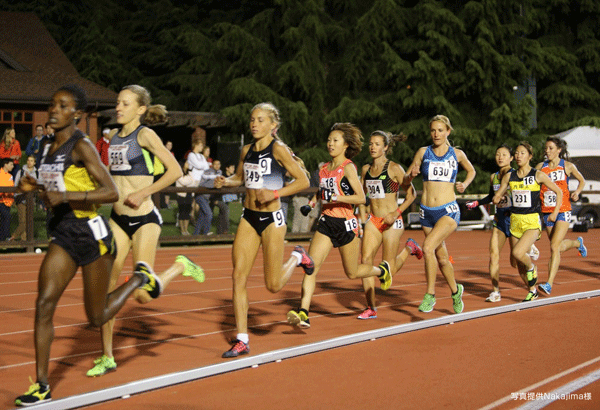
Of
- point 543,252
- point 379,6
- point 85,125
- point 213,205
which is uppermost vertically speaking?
point 379,6

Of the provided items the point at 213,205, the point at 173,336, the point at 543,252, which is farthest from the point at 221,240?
the point at 173,336

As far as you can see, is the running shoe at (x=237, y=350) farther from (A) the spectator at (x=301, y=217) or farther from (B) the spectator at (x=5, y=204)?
(A) the spectator at (x=301, y=217)

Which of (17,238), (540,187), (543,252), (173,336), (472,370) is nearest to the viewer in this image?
(472,370)

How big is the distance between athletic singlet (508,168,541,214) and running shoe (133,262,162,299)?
5947 millimetres

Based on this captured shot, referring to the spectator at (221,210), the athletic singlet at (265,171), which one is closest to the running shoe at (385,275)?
the athletic singlet at (265,171)

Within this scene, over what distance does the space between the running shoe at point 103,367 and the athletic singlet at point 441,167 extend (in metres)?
4.54

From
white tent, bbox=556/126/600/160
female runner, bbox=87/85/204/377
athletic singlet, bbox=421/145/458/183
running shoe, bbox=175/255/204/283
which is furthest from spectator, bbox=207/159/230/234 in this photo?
white tent, bbox=556/126/600/160

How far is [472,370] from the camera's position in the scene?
647 cm

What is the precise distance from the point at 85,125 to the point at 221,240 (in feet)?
45.7

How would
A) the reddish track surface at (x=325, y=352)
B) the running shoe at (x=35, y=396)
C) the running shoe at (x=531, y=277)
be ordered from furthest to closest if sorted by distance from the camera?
1. the running shoe at (x=531, y=277)
2. the reddish track surface at (x=325, y=352)
3. the running shoe at (x=35, y=396)

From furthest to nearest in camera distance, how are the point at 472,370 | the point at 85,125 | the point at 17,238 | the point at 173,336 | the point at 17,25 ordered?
the point at 17,25
the point at 85,125
the point at 17,238
the point at 173,336
the point at 472,370

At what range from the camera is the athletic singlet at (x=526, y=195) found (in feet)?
35.0

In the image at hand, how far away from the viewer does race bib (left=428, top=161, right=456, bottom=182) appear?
947 centimetres

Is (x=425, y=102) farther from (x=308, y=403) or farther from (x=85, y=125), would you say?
(x=308, y=403)
